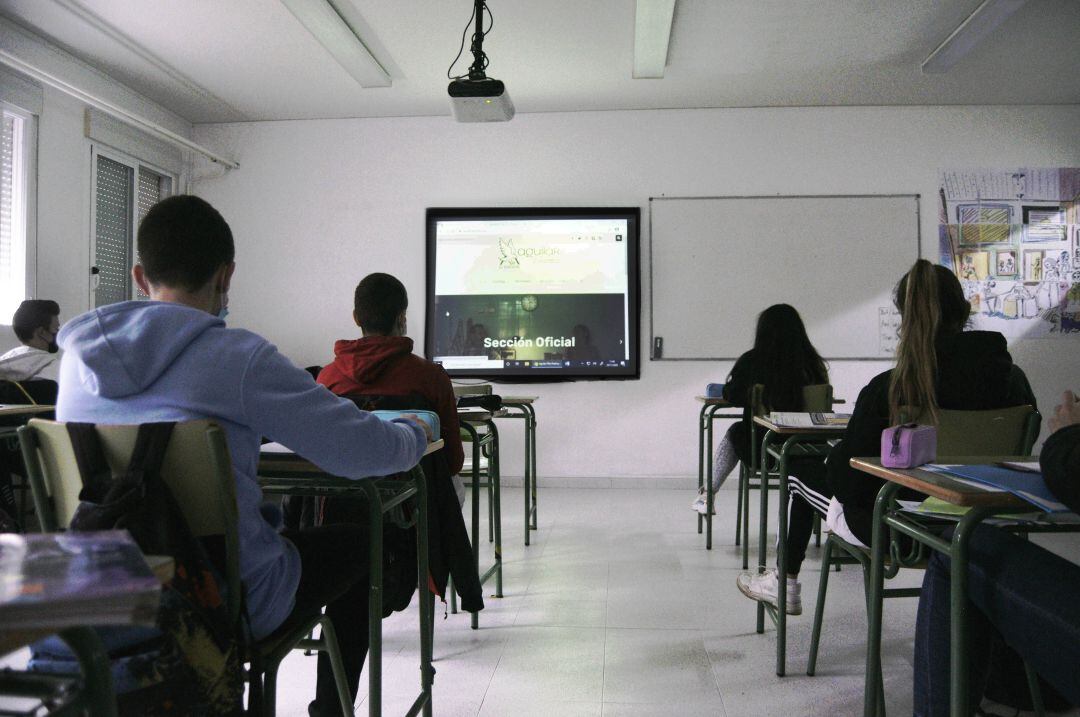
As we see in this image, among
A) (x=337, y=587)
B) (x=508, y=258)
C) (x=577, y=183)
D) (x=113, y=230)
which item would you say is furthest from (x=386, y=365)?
(x=113, y=230)

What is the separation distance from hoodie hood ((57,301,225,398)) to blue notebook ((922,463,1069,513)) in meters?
1.11

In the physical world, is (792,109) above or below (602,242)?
above

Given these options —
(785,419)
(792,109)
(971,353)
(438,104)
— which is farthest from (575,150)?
(971,353)

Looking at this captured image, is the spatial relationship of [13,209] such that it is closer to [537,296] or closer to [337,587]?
[537,296]

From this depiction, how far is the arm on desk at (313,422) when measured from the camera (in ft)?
3.39

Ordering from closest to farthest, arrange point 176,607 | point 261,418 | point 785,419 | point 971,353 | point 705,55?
1. point 176,607
2. point 261,418
3. point 971,353
4. point 785,419
5. point 705,55

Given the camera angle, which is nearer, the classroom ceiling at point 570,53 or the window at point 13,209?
the classroom ceiling at point 570,53

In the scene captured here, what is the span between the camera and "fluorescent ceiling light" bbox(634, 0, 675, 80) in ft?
12.1

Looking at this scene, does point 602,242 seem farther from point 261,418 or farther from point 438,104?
point 261,418

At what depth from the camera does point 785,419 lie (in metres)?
2.13

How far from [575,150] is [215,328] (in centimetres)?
458

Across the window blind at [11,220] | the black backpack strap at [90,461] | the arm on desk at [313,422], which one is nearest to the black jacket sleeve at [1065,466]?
the arm on desk at [313,422]

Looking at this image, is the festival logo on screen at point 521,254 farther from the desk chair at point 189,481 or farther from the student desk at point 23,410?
the desk chair at point 189,481

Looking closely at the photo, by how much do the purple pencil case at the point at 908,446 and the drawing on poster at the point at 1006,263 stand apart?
4.65 meters
